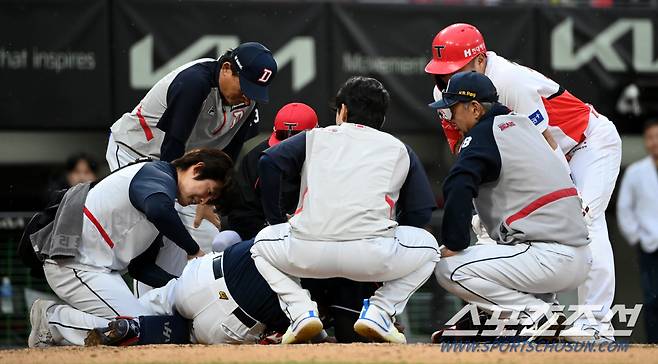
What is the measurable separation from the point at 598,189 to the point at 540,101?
2.06 ft

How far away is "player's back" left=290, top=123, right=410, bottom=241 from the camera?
5.92 m

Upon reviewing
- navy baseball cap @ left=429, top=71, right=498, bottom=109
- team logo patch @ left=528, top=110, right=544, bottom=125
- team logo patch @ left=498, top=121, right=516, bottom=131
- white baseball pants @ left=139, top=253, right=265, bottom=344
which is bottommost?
white baseball pants @ left=139, top=253, right=265, bottom=344

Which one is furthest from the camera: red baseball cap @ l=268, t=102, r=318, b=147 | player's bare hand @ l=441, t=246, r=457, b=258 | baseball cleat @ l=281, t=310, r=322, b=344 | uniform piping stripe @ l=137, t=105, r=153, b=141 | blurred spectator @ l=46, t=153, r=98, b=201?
blurred spectator @ l=46, t=153, r=98, b=201

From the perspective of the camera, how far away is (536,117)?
22.2 ft

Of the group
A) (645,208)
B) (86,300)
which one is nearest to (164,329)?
(86,300)

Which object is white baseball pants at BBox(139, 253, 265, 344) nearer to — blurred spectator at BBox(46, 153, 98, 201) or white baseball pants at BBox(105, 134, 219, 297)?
white baseball pants at BBox(105, 134, 219, 297)

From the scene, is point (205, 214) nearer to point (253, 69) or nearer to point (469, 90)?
point (253, 69)

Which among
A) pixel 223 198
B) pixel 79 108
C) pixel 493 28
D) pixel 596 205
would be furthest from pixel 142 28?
pixel 596 205

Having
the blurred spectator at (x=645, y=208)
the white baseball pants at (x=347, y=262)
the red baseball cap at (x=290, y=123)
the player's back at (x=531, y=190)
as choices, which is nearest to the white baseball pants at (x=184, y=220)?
the red baseball cap at (x=290, y=123)

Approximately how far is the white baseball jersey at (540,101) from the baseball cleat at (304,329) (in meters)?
1.76

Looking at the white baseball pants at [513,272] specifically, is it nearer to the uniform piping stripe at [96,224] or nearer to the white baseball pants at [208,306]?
the white baseball pants at [208,306]

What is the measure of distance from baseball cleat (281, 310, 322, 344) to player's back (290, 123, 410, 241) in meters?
0.39

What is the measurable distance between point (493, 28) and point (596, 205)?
4057 mm

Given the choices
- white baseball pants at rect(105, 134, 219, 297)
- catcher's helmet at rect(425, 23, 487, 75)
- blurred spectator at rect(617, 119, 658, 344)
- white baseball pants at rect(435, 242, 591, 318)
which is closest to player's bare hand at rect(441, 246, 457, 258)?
white baseball pants at rect(435, 242, 591, 318)
